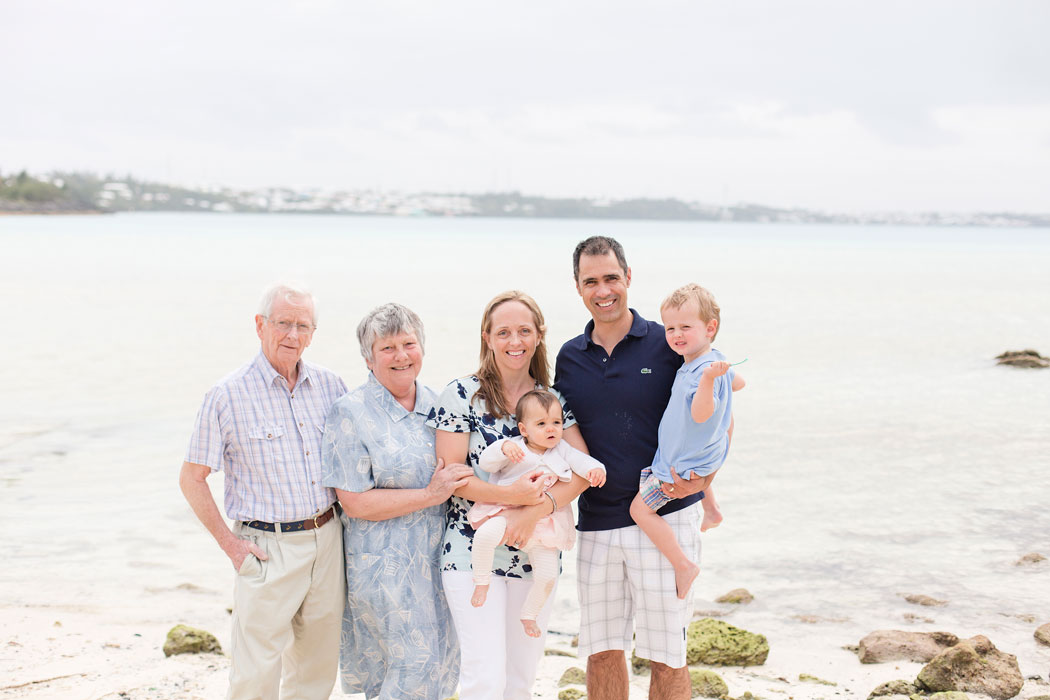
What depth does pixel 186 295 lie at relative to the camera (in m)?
37.2

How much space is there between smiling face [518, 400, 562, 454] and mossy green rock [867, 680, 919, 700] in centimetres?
273

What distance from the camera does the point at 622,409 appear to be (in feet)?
13.5

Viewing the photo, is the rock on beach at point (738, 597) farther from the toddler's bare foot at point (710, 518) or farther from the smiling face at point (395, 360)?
the smiling face at point (395, 360)

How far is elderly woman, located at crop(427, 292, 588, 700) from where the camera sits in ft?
12.4

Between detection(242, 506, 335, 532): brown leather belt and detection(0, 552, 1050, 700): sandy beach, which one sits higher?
detection(242, 506, 335, 532): brown leather belt

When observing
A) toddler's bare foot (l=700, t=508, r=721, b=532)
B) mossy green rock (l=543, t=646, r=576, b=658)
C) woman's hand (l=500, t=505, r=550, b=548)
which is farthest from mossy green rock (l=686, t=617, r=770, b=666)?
woman's hand (l=500, t=505, r=550, b=548)

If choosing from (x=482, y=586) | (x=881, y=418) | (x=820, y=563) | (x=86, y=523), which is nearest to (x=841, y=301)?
(x=881, y=418)

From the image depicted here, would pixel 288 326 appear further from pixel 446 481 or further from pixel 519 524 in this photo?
pixel 519 524

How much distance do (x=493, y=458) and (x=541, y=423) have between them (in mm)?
250

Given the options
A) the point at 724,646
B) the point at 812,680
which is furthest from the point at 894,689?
the point at 724,646

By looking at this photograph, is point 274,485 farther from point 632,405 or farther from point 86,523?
point 86,523

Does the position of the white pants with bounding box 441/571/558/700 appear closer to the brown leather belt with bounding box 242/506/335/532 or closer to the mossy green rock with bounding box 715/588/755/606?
the brown leather belt with bounding box 242/506/335/532

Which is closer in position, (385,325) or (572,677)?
(385,325)

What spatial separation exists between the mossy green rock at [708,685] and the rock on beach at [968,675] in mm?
1123
